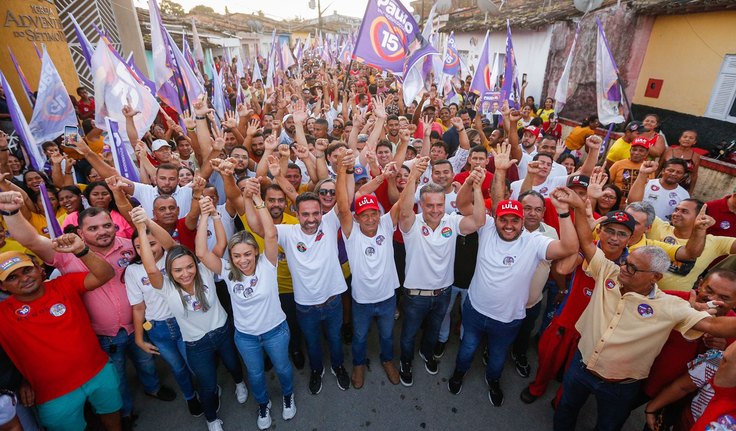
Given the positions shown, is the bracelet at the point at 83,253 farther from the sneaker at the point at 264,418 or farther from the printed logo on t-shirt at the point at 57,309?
the sneaker at the point at 264,418

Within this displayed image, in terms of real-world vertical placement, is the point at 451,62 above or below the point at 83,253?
above

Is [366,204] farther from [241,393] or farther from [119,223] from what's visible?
[119,223]

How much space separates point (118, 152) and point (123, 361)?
8.09 feet

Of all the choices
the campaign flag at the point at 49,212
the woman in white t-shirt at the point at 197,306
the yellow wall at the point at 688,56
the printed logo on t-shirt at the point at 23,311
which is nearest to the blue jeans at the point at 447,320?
the woman in white t-shirt at the point at 197,306

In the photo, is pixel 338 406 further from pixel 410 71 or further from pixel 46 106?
pixel 46 106

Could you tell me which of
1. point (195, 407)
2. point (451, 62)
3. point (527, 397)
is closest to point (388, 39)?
point (451, 62)

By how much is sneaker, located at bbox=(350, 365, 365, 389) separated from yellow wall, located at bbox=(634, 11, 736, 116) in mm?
10517

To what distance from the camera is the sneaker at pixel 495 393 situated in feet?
11.9

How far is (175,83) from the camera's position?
255 inches

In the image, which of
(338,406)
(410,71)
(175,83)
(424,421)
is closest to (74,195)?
(175,83)

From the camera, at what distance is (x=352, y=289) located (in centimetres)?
354

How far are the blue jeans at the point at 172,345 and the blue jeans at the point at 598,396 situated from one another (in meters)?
3.43

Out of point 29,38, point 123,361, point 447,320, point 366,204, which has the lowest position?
point 447,320

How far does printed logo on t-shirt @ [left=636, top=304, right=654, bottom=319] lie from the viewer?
8.05ft
